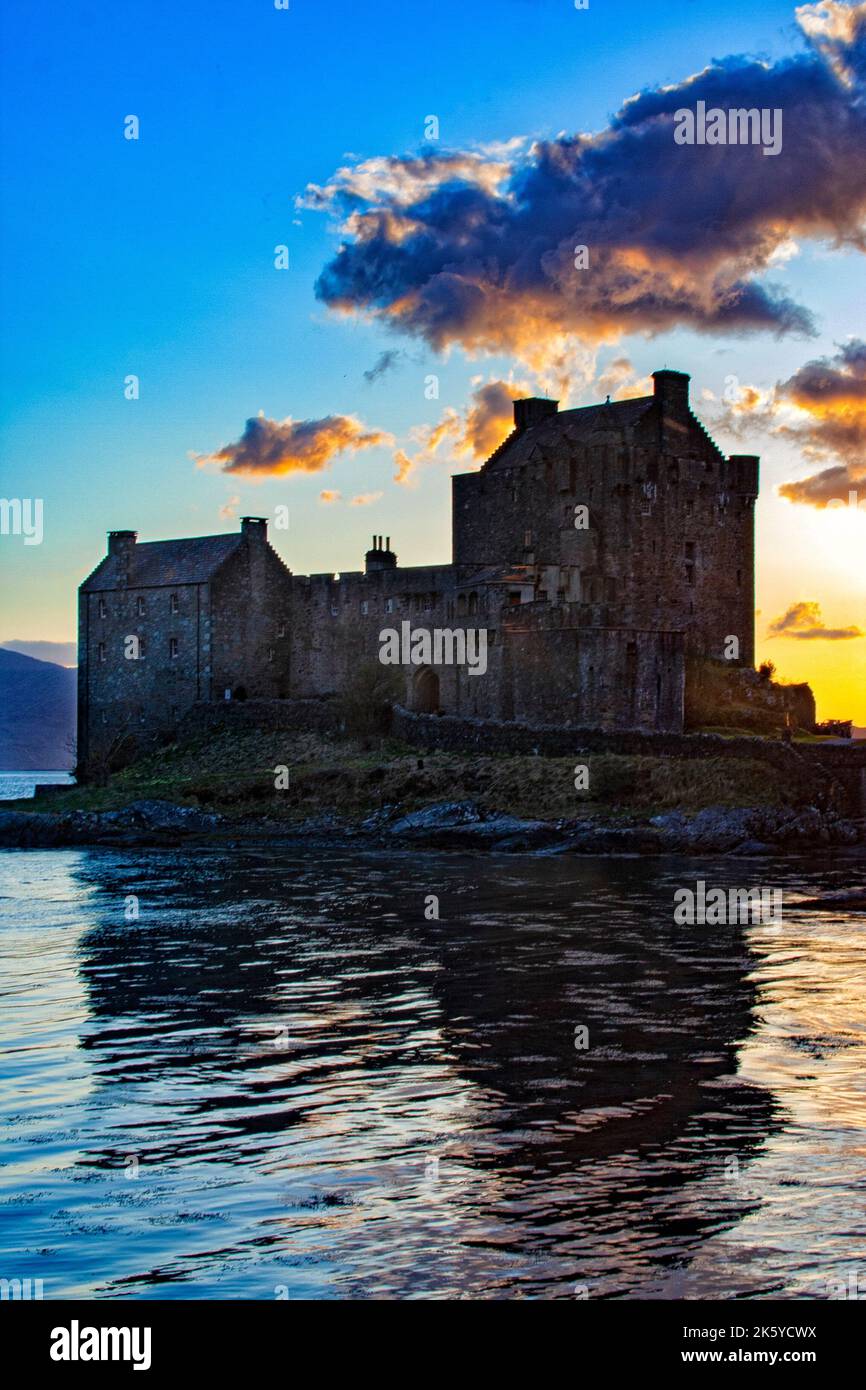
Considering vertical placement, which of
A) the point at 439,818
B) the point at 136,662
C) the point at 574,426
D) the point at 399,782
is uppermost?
the point at 574,426

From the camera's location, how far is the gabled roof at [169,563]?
66.4m

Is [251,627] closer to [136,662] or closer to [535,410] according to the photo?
[136,662]

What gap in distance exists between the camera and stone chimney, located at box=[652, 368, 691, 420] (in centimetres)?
6116

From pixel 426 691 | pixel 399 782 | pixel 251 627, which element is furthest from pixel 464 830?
pixel 251 627

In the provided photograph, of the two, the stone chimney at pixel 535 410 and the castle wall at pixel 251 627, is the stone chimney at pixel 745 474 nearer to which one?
the stone chimney at pixel 535 410

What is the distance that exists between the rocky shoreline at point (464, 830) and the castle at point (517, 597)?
7.27 metres

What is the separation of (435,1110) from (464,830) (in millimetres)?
31743

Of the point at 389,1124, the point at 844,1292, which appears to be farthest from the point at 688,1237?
the point at 389,1124

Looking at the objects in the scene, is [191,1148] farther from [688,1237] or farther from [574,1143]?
[688,1237]

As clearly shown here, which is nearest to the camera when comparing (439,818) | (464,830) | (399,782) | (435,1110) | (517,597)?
(435,1110)

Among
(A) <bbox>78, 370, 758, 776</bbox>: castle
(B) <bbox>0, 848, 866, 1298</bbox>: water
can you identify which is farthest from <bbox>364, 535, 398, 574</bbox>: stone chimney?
(B) <bbox>0, 848, 866, 1298</bbox>: water

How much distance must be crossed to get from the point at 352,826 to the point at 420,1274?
128 ft

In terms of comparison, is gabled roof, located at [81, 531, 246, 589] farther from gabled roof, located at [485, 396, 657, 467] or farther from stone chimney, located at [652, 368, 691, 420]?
stone chimney, located at [652, 368, 691, 420]

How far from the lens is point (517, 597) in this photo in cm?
5559
